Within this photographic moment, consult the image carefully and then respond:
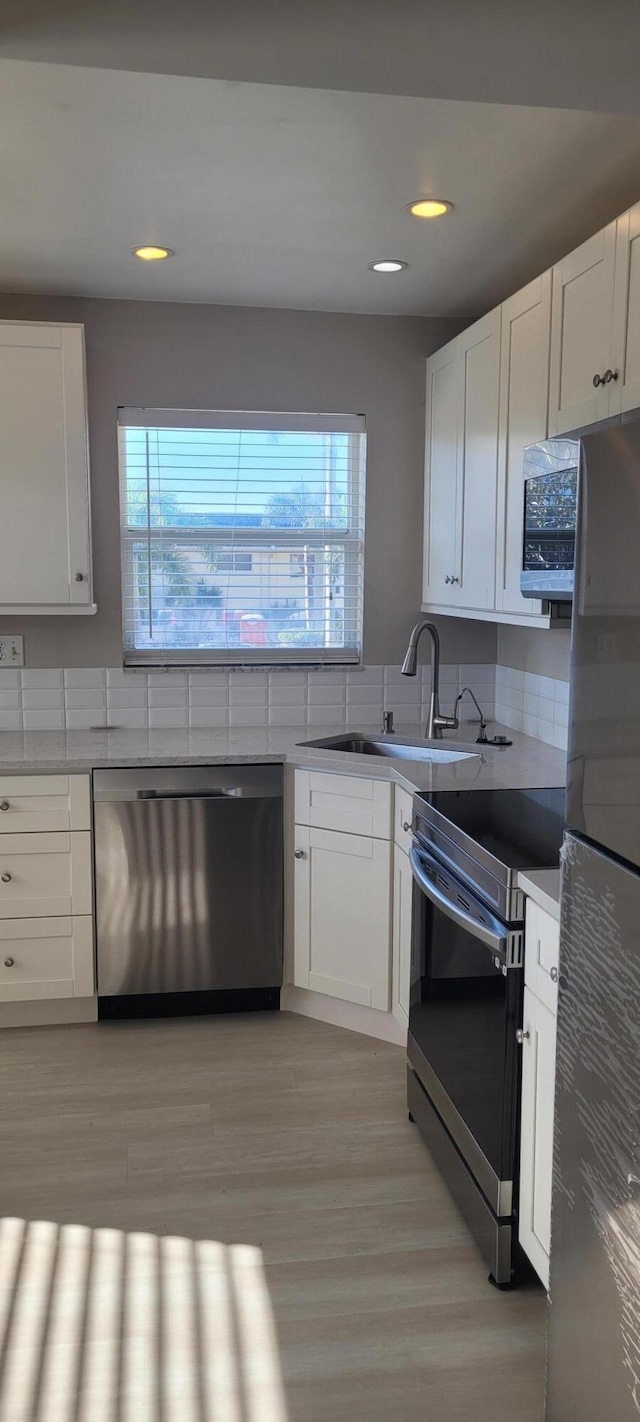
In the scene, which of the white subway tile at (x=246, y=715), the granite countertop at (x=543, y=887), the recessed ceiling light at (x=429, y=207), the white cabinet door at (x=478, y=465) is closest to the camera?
the granite countertop at (x=543, y=887)

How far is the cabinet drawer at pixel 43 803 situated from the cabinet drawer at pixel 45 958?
312 mm

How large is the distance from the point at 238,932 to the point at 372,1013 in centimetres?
51

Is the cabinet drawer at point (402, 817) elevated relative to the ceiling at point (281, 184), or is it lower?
lower

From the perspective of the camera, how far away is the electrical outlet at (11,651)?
365cm

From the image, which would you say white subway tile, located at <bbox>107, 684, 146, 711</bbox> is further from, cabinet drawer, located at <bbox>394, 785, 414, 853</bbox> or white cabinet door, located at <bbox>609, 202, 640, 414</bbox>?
white cabinet door, located at <bbox>609, 202, 640, 414</bbox>

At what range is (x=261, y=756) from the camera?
324 centimetres

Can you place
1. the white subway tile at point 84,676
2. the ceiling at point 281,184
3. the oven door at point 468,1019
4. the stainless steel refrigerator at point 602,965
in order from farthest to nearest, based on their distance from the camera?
the white subway tile at point 84,676
the ceiling at point 281,184
the oven door at point 468,1019
the stainless steel refrigerator at point 602,965

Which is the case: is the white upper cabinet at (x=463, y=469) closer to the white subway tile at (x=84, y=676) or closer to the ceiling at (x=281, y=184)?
the ceiling at (x=281, y=184)

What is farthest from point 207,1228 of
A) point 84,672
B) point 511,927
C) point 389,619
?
point 389,619

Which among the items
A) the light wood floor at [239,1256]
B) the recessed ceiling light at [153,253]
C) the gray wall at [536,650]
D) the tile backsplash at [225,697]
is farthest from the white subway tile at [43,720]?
the gray wall at [536,650]

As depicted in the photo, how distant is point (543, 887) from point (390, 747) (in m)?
1.80

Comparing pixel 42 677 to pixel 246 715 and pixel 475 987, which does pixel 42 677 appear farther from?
pixel 475 987

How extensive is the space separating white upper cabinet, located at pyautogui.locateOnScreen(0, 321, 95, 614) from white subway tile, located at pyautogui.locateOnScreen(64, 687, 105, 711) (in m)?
0.39

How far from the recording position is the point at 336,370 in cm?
375
